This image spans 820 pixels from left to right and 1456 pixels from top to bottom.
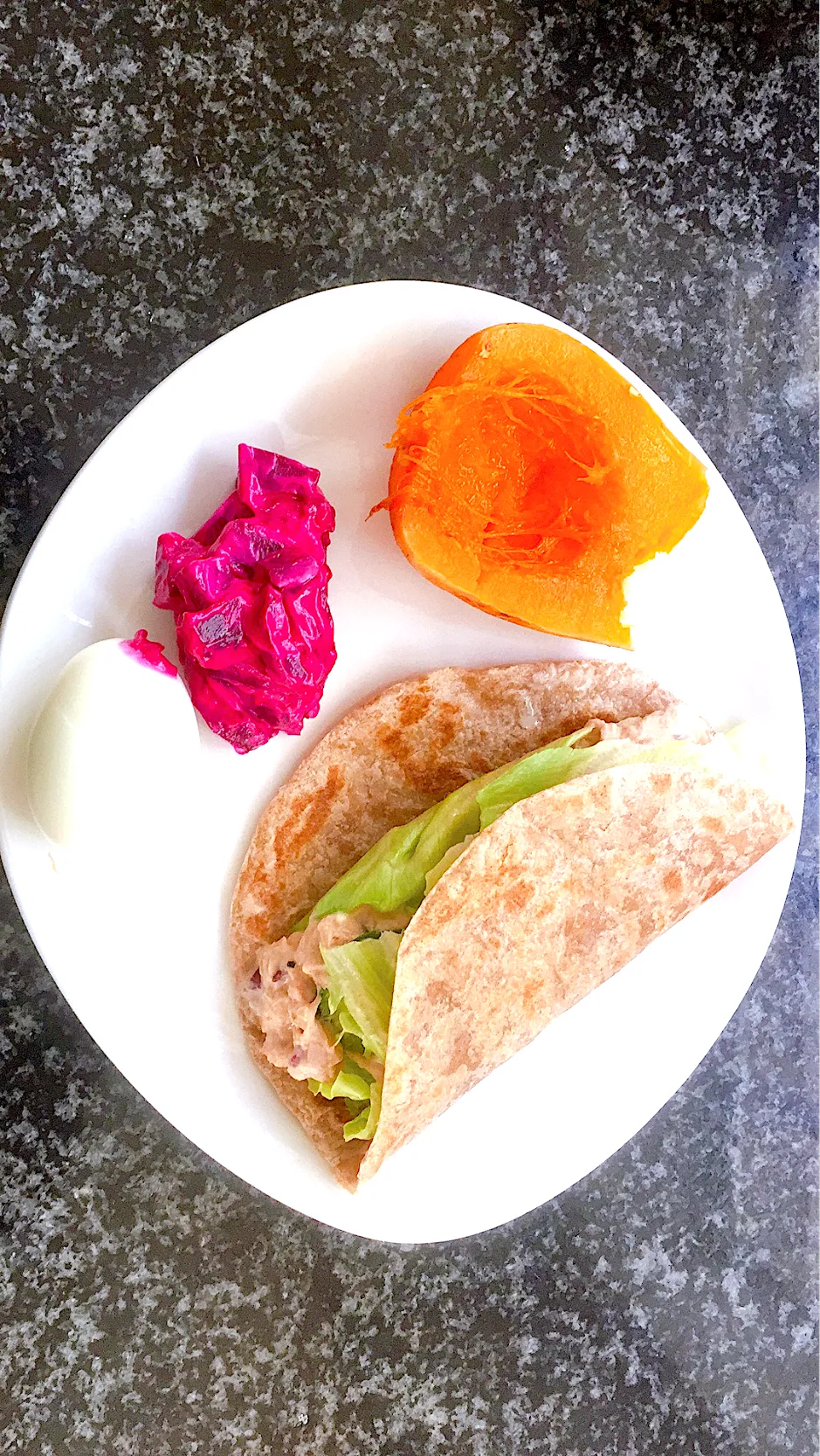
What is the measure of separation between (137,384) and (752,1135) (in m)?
1.76

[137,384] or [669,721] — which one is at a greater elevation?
[137,384]

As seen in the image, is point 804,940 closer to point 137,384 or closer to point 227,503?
point 227,503

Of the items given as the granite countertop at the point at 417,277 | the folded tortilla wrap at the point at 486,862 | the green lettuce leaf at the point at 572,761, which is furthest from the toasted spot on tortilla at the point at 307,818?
the granite countertop at the point at 417,277

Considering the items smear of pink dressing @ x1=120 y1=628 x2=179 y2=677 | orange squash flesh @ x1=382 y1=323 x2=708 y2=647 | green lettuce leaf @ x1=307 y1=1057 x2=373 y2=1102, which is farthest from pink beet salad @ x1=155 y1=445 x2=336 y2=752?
green lettuce leaf @ x1=307 y1=1057 x2=373 y2=1102

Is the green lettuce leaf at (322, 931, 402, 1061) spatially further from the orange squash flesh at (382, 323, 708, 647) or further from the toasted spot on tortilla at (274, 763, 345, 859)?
the orange squash flesh at (382, 323, 708, 647)

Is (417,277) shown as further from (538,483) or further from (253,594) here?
(253,594)

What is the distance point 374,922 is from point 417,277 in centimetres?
108

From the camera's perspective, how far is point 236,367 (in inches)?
64.7

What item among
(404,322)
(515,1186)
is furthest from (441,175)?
(515,1186)

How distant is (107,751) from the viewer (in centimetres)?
152

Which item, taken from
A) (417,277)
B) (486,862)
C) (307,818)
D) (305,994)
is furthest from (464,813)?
(417,277)

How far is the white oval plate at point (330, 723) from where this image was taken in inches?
63.8

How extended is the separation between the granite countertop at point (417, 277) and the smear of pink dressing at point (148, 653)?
0.34 metres

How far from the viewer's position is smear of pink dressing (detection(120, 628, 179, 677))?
1565 mm
